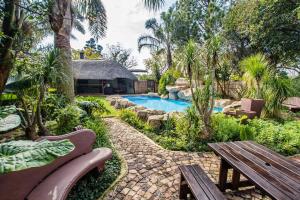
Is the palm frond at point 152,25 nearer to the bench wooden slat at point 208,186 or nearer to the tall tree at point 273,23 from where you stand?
the tall tree at point 273,23

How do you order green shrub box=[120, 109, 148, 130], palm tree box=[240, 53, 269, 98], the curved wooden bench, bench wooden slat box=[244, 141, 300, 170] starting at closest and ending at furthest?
the curved wooden bench < bench wooden slat box=[244, 141, 300, 170] < green shrub box=[120, 109, 148, 130] < palm tree box=[240, 53, 269, 98]

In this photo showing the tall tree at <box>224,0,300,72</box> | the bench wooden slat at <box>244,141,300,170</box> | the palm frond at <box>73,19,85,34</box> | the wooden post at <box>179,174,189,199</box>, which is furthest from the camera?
the palm frond at <box>73,19,85,34</box>

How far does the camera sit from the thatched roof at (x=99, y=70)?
1870 cm

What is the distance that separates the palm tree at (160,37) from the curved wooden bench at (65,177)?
19.1m

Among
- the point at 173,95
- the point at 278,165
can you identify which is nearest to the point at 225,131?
the point at 278,165

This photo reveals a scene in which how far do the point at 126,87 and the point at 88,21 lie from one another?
1445cm

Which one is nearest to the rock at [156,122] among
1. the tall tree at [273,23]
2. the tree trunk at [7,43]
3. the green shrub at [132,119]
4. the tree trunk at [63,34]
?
the green shrub at [132,119]

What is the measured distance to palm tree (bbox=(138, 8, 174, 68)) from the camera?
20.2 metres

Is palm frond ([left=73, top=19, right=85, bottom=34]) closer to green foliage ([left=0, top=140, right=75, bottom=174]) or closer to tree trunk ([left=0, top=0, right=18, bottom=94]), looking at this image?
tree trunk ([left=0, top=0, right=18, bottom=94])

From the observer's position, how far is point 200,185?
2162mm

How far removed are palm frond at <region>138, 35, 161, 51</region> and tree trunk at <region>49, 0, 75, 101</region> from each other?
1536 centimetres

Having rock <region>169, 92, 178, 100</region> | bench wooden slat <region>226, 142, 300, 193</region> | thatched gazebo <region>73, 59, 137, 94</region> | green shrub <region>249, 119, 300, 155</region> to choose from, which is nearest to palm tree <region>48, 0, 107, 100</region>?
bench wooden slat <region>226, 142, 300, 193</region>

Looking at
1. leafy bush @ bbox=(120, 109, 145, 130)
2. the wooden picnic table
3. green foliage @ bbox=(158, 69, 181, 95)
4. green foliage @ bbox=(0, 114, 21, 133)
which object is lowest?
leafy bush @ bbox=(120, 109, 145, 130)

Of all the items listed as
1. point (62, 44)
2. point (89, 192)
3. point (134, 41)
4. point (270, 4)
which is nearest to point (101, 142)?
point (89, 192)
